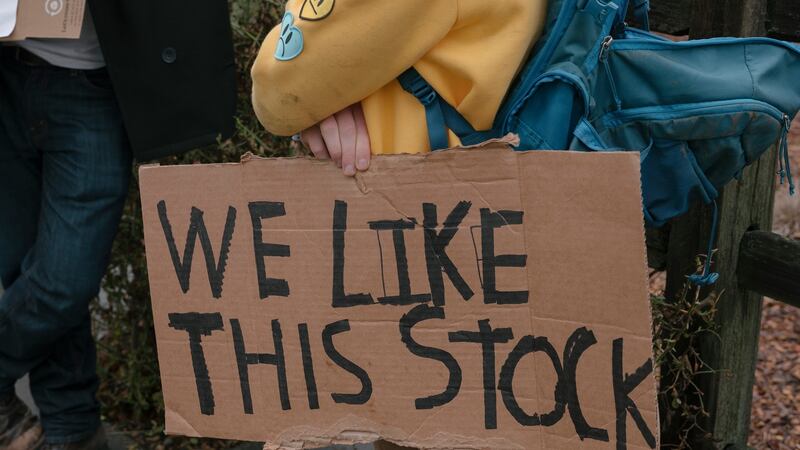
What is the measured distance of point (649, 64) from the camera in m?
1.67

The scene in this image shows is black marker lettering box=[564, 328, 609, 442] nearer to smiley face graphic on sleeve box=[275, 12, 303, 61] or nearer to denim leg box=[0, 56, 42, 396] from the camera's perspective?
smiley face graphic on sleeve box=[275, 12, 303, 61]

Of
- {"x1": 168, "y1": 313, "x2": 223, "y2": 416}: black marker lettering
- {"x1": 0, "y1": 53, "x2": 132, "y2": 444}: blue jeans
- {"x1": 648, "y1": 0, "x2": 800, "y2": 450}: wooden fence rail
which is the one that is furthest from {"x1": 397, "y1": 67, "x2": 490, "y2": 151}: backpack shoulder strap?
{"x1": 0, "y1": 53, "x2": 132, "y2": 444}: blue jeans

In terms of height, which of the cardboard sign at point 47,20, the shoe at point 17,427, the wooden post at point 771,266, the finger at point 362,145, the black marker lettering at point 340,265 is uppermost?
the cardboard sign at point 47,20

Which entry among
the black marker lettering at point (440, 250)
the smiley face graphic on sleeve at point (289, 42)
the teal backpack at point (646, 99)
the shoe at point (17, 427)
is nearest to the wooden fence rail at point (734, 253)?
the teal backpack at point (646, 99)

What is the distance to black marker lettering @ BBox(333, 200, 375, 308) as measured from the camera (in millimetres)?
1771

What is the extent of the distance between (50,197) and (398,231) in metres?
1.42

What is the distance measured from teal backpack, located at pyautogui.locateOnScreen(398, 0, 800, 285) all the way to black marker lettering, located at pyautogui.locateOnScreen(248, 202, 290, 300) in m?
0.37

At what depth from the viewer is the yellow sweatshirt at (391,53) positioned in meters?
1.56

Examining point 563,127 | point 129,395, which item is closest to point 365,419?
point 563,127

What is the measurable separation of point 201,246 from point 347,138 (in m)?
0.41

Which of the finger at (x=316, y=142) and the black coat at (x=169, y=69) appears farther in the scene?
the black coat at (x=169, y=69)

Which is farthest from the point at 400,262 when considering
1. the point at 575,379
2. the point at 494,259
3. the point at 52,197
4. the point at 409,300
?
the point at 52,197

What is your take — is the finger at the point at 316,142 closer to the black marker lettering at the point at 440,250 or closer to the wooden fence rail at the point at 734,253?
the black marker lettering at the point at 440,250

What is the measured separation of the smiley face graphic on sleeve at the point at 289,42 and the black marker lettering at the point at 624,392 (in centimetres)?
78
